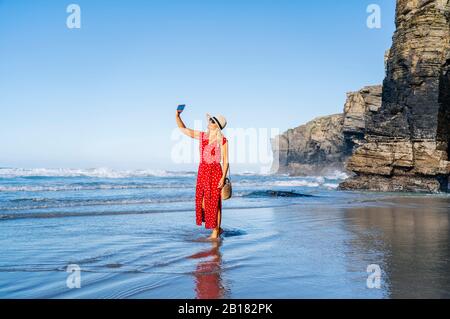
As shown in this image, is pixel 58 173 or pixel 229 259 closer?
pixel 229 259

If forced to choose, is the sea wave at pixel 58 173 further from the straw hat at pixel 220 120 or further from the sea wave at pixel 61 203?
the straw hat at pixel 220 120

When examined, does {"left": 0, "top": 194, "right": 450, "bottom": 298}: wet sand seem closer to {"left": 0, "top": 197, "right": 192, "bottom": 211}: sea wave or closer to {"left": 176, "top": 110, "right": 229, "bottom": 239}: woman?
{"left": 176, "top": 110, "right": 229, "bottom": 239}: woman

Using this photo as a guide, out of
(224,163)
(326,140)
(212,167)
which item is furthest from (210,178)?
(326,140)

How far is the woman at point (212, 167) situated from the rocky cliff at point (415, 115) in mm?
20394

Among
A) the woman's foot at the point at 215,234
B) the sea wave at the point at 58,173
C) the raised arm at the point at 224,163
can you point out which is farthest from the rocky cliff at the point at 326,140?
the woman's foot at the point at 215,234

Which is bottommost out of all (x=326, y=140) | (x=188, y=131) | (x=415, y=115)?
(x=188, y=131)

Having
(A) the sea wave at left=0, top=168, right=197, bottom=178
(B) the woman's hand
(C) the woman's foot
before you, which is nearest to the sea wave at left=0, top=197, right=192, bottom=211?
(C) the woman's foot

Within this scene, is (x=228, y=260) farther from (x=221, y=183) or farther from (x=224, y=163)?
(x=224, y=163)

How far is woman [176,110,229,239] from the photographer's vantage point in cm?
652

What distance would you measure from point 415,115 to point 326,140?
60.7 metres

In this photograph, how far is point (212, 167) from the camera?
21.7 ft

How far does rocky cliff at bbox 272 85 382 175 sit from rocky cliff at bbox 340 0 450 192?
55.1ft
